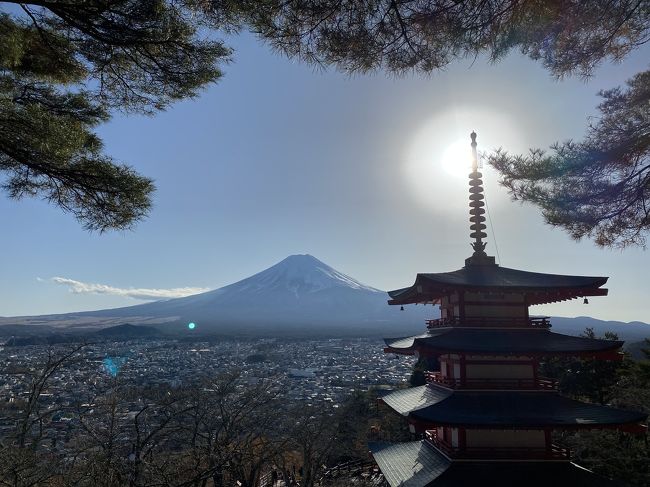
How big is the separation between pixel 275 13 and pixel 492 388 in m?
7.65

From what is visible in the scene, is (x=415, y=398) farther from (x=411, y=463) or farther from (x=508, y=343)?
(x=508, y=343)

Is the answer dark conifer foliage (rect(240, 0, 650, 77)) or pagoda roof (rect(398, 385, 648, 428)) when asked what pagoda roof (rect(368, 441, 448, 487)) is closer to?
pagoda roof (rect(398, 385, 648, 428))

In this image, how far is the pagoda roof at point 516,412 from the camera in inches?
312

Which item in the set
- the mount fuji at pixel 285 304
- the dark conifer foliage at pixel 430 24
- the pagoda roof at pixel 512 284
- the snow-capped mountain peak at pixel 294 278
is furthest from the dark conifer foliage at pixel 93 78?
the snow-capped mountain peak at pixel 294 278

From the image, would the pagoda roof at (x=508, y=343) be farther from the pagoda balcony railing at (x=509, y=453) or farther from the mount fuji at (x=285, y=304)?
the mount fuji at (x=285, y=304)

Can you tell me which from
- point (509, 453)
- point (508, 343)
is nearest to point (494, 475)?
point (509, 453)

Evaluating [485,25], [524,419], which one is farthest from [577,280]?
[485,25]

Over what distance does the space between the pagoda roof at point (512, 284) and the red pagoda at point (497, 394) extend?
2cm

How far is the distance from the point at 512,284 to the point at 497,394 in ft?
7.15

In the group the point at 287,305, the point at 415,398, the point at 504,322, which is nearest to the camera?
the point at 504,322

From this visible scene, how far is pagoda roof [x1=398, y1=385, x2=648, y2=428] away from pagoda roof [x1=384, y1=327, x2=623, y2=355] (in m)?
0.93

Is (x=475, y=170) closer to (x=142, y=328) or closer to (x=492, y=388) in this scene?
(x=492, y=388)

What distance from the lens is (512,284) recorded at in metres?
9.19

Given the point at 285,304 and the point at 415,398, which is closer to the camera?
the point at 415,398
